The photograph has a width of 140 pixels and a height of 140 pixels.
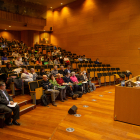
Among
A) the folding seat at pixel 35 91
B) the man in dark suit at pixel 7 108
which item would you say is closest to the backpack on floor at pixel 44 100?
the folding seat at pixel 35 91

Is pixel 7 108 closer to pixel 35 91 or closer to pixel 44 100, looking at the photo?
pixel 35 91

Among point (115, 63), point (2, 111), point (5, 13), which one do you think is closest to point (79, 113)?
point (2, 111)

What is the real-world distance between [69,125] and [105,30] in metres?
7.14

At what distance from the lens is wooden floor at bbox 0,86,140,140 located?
210 cm

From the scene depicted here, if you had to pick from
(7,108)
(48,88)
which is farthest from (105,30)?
(7,108)

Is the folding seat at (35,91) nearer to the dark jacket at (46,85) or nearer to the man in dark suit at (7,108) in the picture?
Result: the dark jacket at (46,85)

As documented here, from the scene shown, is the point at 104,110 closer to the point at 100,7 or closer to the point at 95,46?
the point at 95,46

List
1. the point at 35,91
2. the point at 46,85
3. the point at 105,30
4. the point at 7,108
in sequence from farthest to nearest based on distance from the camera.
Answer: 1. the point at 105,30
2. the point at 46,85
3. the point at 35,91
4. the point at 7,108

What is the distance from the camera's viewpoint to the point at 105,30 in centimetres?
841

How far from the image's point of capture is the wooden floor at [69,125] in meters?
2.10

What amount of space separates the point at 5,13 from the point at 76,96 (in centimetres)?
782

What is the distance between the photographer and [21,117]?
9.12 feet

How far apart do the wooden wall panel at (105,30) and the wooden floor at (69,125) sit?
5.19 metres

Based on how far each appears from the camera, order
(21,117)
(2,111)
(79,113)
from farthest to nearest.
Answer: (79,113) < (21,117) < (2,111)
